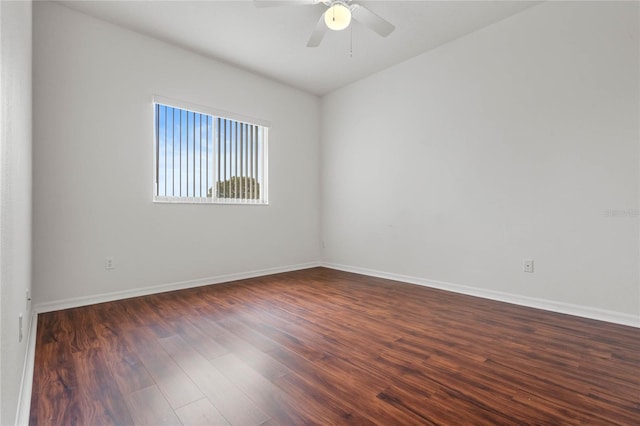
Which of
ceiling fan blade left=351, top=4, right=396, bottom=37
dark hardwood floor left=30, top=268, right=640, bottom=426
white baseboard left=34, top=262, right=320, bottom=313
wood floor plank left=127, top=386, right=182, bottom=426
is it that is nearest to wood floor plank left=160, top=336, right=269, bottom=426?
dark hardwood floor left=30, top=268, right=640, bottom=426

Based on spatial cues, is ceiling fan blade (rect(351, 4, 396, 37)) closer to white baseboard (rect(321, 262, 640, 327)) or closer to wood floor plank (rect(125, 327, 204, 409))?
white baseboard (rect(321, 262, 640, 327))

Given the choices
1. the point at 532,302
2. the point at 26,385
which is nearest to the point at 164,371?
the point at 26,385

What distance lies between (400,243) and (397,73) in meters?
2.28

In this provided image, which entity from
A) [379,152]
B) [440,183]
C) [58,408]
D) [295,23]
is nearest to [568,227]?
[440,183]

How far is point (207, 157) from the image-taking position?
3922 millimetres

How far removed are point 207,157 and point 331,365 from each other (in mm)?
3102

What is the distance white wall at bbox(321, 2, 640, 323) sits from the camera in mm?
2486

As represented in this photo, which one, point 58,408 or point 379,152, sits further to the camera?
point 379,152

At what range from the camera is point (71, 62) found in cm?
290

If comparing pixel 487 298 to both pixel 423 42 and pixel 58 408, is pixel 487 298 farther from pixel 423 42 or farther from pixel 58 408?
pixel 58 408

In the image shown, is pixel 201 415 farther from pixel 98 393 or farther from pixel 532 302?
pixel 532 302

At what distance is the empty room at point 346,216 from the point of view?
58.9 inches

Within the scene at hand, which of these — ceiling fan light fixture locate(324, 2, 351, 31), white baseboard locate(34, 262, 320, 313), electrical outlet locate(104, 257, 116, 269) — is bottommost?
white baseboard locate(34, 262, 320, 313)

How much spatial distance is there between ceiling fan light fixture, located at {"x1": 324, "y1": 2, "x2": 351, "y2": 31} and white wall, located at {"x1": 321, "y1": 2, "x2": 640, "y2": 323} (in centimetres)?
170
